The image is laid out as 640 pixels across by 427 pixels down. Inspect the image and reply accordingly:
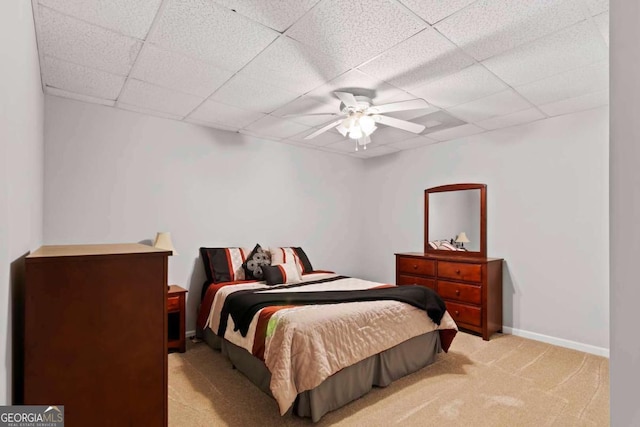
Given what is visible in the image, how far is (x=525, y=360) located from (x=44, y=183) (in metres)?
4.84

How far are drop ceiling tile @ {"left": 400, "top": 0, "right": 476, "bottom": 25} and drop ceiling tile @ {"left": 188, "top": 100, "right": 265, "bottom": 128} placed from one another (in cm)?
211

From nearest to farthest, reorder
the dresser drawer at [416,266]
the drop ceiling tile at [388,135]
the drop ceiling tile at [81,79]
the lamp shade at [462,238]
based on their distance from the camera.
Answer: the drop ceiling tile at [81,79] → the drop ceiling tile at [388,135] → the dresser drawer at [416,266] → the lamp shade at [462,238]

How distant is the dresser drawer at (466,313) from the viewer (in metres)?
3.87

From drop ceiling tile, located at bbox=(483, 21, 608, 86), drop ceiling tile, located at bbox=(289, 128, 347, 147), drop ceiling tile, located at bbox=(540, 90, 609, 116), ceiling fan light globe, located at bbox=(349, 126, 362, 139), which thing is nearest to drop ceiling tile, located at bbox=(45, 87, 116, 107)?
drop ceiling tile, located at bbox=(289, 128, 347, 147)

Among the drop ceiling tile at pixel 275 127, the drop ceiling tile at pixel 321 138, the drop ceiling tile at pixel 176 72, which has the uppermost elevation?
the drop ceiling tile at pixel 176 72

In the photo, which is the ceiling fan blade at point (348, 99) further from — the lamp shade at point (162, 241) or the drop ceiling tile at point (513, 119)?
the lamp shade at point (162, 241)

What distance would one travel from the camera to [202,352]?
11.3ft

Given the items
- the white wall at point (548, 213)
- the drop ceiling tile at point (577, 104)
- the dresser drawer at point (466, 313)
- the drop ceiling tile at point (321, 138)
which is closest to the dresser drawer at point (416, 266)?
the dresser drawer at point (466, 313)

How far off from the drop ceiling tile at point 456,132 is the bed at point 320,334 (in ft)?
7.08

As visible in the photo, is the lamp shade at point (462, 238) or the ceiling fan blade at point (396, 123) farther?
the lamp shade at point (462, 238)

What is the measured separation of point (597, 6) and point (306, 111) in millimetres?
2401

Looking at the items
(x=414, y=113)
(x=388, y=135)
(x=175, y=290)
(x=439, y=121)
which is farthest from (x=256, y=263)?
(x=439, y=121)

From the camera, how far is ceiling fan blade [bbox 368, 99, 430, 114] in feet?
9.58

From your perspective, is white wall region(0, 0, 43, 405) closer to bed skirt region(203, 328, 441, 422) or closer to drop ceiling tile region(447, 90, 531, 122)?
bed skirt region(203, 328, 441, 422)
